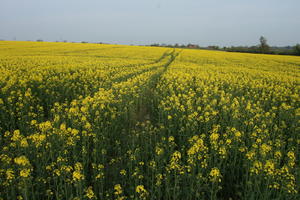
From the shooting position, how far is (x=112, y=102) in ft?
23.1

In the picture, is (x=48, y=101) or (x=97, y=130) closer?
(x=97, y=130)

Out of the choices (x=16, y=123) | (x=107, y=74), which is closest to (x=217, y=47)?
(x=107, y=74)

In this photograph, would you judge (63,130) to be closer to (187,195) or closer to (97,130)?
(97,130)

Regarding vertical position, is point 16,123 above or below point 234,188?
above

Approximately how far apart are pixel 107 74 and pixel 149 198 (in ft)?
31.3

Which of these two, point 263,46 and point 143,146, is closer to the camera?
point 143,146

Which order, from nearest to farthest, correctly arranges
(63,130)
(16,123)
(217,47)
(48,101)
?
(63,130) < (16,123) < (48,101) < (217,47)

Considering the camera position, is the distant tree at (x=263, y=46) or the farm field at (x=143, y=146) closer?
the farm field at (x=143, y=146)

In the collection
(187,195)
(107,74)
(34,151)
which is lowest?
(187,195)

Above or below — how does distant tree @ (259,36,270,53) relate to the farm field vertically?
above

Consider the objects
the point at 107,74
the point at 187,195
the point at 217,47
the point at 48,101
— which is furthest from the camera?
the point at 217,47

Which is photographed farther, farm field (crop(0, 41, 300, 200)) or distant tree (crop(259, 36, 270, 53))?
distant tree (crop(259, 36, 270, 53))

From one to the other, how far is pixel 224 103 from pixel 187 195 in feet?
14.8

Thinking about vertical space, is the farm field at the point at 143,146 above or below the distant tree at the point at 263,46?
below
